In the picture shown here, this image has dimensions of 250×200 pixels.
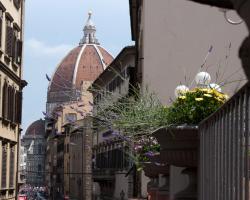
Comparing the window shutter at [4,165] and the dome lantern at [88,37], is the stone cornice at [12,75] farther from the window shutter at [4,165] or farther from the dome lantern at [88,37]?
the dome lantern at [88,37]

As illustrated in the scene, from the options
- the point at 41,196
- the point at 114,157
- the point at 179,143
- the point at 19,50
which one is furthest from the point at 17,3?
the point at 41,196

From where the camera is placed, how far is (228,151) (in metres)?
5.19

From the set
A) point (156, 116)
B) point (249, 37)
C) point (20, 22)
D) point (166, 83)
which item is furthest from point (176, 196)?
point (20, 22)

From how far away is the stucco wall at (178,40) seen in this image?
23.3m

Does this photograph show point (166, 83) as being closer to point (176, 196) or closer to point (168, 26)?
point (168, 26)

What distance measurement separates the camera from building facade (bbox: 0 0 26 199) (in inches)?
1072

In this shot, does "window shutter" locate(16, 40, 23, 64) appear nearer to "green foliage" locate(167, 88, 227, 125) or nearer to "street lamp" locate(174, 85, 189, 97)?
"street lamp" locate(174, 85, 189, 97)

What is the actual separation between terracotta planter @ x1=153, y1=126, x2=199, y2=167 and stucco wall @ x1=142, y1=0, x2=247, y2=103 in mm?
15265

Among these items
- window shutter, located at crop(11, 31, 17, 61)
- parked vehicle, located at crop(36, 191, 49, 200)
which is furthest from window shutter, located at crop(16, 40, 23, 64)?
parked vehicle, located at crop(36, 191, 49, 200)

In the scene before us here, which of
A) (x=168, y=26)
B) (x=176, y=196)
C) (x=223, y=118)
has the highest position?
(x=168, y=26)

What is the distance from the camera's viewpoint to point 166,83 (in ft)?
77.6

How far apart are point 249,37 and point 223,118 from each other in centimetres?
285

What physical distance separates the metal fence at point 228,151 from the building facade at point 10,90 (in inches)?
820

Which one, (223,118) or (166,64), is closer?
(223,118)
